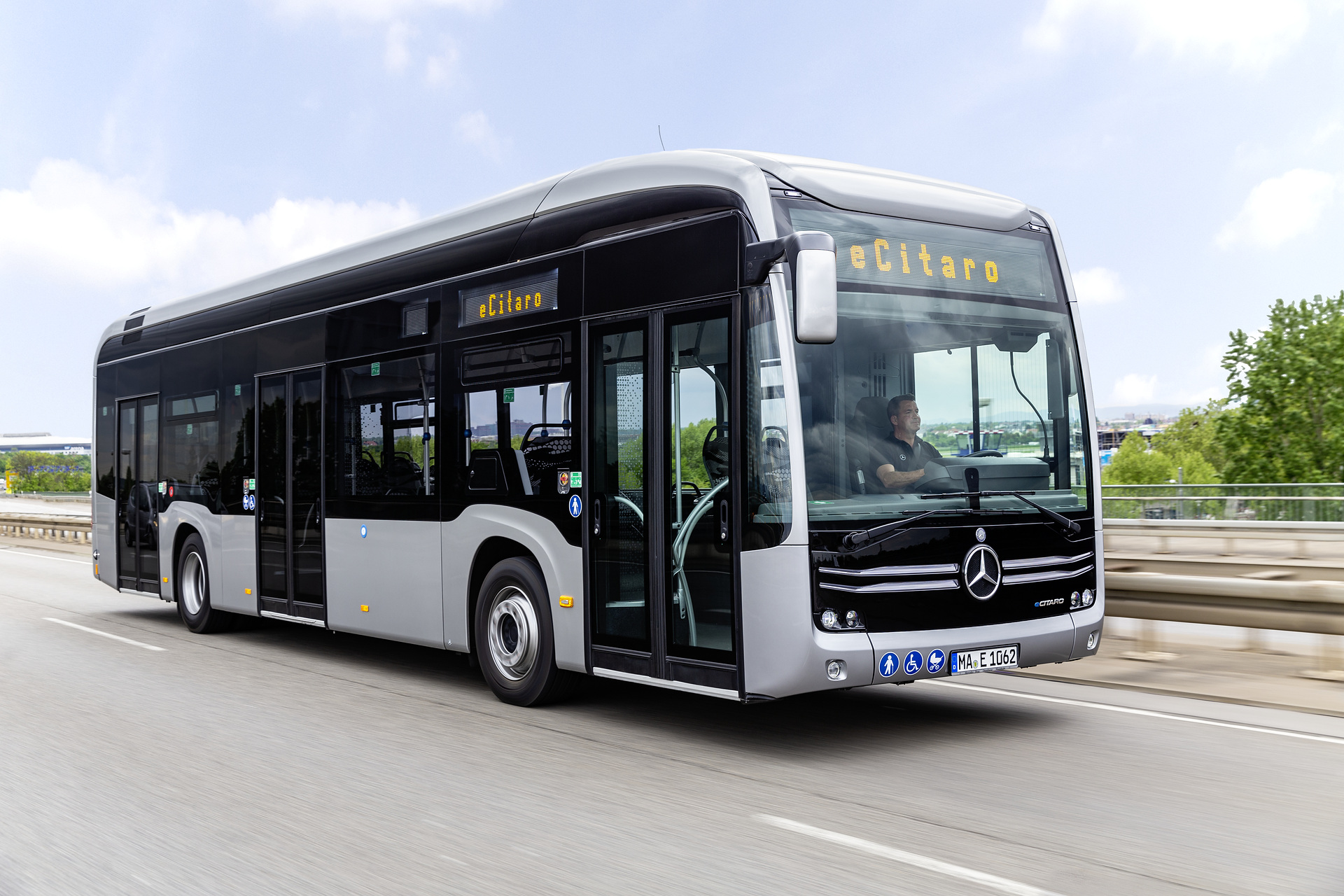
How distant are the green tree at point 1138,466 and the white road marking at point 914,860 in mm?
113850

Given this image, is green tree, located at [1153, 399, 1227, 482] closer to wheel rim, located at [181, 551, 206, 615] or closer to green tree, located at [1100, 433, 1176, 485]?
green tree, located at [1100, 433, 1176, 485]

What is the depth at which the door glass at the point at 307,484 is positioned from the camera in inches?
407

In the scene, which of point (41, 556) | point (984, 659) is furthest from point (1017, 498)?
point (41, 556)

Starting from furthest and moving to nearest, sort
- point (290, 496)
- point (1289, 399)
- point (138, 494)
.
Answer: point (1289, 399) → point (138, 494) → point (290, 496)

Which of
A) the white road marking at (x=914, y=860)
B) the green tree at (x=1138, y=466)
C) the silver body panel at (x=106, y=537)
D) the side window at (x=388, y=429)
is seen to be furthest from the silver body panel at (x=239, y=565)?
the green tree at (x=1138, y=466)

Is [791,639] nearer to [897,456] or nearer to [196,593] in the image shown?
[897,456]

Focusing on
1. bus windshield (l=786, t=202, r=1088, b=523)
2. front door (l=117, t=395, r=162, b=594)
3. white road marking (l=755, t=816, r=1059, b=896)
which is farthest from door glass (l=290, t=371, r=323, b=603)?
white road marking (l=755, t=816, r=1059, b=896)

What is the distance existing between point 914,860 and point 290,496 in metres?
7.43

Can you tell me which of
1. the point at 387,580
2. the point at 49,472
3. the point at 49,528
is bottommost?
the point at 49,528

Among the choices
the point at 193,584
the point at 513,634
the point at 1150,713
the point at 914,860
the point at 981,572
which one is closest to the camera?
the point at 914,860

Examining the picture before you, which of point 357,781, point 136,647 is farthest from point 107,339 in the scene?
point 357,781

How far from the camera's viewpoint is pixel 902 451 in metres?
6.58

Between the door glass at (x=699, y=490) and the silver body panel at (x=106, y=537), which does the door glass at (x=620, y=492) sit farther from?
the silver body panel at (x=106, y=537)

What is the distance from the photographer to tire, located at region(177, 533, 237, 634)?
1255 centimetres
